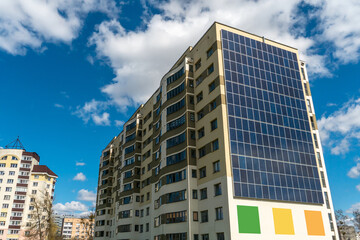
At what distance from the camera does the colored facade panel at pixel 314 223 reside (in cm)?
4475

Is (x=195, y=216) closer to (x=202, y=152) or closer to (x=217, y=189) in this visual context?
(x=217, y=189)

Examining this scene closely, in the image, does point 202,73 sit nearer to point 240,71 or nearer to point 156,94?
point 240,71

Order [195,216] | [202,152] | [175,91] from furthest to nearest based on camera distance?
[175,91], [202,152], [195,216]

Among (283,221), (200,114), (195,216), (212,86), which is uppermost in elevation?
(212,86)

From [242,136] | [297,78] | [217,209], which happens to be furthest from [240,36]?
[217,209]

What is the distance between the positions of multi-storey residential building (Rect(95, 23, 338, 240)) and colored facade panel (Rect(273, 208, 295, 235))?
14 cm

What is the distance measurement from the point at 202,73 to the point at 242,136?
15.1 m

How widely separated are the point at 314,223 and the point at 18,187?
106302 millimetres

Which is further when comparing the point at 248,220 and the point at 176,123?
the point at 176,123

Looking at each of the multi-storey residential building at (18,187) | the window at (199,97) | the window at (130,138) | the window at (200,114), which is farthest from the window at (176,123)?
the multi-storey residential building at (18,187)

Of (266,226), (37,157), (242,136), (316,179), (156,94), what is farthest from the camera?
(37,157)

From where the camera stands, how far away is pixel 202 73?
179 feet

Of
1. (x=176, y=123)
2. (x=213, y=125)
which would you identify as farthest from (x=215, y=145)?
(x=176, y=123)

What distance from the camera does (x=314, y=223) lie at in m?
45.4
